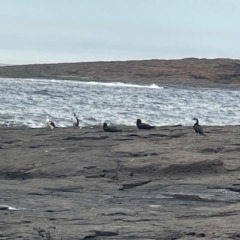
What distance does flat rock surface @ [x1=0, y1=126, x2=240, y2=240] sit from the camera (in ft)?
27.7

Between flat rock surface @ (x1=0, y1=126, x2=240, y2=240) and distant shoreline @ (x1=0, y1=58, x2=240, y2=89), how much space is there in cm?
6001

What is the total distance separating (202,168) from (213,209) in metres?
3.57

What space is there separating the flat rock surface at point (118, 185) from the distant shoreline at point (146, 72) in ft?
197

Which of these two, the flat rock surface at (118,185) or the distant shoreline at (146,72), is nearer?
the flat rock surface at (118,185)

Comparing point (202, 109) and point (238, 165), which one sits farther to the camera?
point (202, 109)

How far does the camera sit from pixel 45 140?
1738 cm

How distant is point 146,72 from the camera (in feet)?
283

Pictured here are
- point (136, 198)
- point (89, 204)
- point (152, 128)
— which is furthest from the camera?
point (152, 128)

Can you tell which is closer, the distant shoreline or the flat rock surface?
the flat rock surface

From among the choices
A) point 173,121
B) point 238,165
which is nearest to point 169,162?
point 238,165

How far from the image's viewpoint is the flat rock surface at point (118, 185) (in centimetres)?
844

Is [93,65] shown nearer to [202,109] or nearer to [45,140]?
[202,109]

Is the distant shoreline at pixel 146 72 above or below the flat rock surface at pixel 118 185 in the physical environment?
above

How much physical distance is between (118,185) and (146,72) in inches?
2927
